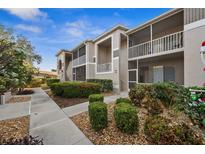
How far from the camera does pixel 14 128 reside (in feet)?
16.2

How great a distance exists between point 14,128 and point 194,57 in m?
9.57

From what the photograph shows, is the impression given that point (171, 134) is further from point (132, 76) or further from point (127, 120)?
point (132, 76)

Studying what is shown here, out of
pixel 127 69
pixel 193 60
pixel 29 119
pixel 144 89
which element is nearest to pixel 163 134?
pixel 144 89

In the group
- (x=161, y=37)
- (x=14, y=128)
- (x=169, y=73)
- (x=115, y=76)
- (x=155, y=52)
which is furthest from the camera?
(x=115, y=76)

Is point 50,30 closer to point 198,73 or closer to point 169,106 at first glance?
point 169,106

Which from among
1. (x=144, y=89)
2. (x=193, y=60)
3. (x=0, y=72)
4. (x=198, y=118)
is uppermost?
(x=193, y=60)

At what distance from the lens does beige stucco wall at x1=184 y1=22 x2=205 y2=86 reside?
24.0 ft

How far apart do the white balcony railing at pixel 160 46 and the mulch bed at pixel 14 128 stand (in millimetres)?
10223

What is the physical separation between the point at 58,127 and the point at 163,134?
11.6 feet

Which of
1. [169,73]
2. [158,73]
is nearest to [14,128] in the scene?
[169,73]

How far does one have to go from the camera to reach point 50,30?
32.0 ft

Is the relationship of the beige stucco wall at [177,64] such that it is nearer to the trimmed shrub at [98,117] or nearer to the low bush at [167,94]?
the low bush at [167,94]

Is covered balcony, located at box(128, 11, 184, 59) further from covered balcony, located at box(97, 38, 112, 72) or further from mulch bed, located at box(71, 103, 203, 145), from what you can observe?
mulch bed, located at box(71, 103, 203, 145)

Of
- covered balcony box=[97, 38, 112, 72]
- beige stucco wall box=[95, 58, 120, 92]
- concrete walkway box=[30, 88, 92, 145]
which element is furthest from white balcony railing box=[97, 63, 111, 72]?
concrete walkway box=[30, 88, 92, 145]
